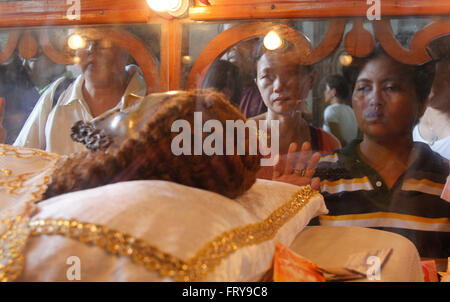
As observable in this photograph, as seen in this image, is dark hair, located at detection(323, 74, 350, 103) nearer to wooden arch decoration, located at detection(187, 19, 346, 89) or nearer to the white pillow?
wooden arch decoration, located at detection(187, 19, 346, 89)

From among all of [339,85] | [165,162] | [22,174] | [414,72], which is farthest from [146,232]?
[414,72]

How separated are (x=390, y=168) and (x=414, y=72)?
223 mm

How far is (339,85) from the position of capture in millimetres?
941

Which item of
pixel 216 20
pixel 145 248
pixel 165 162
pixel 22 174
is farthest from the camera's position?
pixel 216 20

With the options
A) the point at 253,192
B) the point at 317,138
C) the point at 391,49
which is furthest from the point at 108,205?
the point at 391,49

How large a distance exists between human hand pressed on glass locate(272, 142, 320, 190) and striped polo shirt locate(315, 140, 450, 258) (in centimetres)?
2

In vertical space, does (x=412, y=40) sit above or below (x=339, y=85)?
above

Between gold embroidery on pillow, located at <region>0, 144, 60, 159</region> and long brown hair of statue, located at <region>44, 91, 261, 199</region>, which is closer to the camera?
long brown hair of statue, located at <region>44, 91, 261, 199</region>

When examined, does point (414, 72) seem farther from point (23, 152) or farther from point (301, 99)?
point (23, 152)

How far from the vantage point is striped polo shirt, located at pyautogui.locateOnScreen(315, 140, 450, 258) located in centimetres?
94

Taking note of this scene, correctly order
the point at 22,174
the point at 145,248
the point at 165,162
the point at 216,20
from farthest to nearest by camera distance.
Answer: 1. the point at 216,20
2. the point at 22,174
3. the point at 165,162
4. the point at 145,248

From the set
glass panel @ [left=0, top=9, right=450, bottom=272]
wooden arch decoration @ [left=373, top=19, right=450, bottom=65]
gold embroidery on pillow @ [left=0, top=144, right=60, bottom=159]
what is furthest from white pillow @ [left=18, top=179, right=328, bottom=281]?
wooden arch decoration @ [left=373, top=19, right=450, bottom=65]

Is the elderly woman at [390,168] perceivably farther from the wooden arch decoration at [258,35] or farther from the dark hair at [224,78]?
the dark hair at [224,78]

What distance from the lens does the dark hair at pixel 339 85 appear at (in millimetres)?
935
